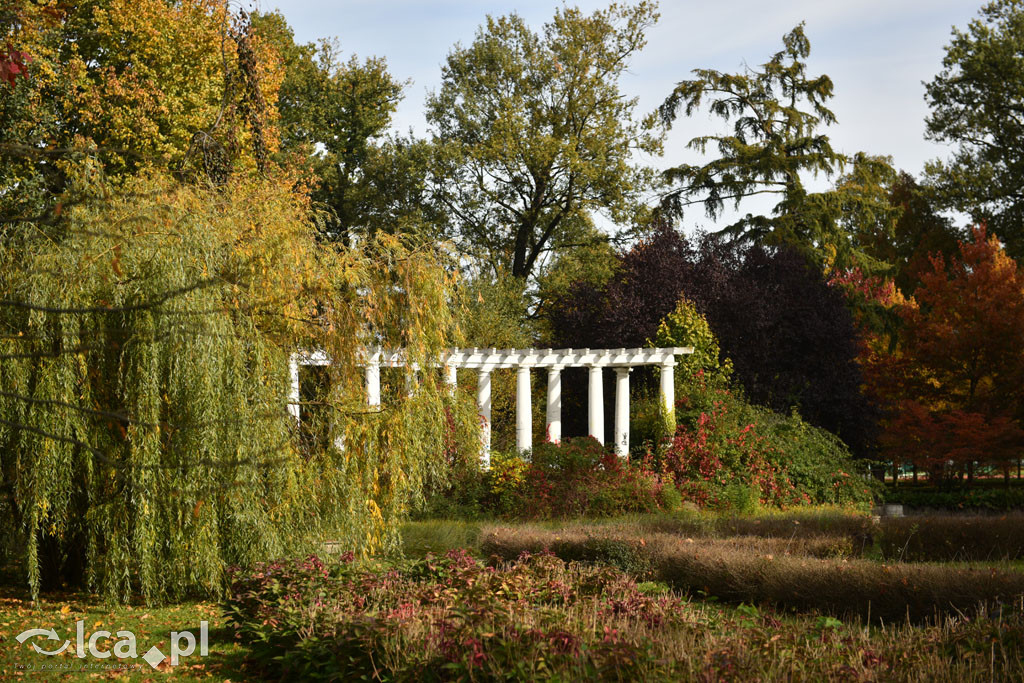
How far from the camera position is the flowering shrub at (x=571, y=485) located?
15.7m

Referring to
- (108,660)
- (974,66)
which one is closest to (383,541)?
(108,660)

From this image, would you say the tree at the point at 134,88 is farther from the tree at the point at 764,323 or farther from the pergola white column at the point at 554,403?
the tree at the point at 764,323

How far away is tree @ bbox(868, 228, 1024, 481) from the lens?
708 inches

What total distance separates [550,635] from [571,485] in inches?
396

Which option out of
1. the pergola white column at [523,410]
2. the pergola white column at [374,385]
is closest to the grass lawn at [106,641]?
the pergola white column at [374,385]

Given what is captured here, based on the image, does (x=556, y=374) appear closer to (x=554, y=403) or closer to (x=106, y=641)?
(x=554, y=403)

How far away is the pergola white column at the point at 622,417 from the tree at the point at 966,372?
521 centimetres

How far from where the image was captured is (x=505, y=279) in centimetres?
2514

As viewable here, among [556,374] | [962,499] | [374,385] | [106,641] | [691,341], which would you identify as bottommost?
[962,499]

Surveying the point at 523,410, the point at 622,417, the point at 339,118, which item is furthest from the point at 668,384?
the point at 339,118

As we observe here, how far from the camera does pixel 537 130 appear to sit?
27812 millimetres

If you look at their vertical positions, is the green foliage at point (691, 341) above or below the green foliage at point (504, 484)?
above

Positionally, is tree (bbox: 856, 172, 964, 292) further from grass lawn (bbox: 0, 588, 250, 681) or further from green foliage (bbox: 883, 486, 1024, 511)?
grass lawn (bbox: 0, 588, 250, 681)

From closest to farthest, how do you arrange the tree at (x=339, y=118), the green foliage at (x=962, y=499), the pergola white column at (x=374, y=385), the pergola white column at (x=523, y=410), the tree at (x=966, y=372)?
the pergola white column at (x=374, y=385), the tree at (x=966, y=372), the pergola white column at (x=523, y=410), the green foliage at (x=962, y=499), the tree at (x=339, y=118)
